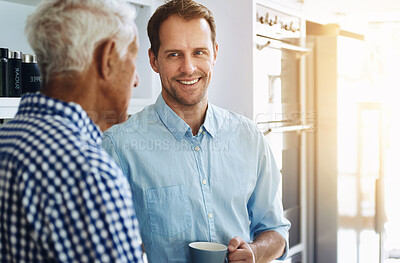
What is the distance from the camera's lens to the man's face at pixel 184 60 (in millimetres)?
1218

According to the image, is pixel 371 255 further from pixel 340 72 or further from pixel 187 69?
pixel 187 69

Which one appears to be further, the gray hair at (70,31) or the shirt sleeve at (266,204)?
the shirt sleeve at (266,204)

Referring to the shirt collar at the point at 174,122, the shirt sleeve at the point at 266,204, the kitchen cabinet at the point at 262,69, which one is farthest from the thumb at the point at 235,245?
the kitchen cabinet at the point at 262,69

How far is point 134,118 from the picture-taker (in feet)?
4.04

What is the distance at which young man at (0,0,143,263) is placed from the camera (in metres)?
0.56

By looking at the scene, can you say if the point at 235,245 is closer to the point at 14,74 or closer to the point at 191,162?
the point at 191,162

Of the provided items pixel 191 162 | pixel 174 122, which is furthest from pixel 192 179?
pixel 174 122

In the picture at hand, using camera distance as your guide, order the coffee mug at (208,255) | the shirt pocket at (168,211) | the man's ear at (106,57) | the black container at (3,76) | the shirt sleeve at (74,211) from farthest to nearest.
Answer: the black container at (3,76) → the shirt pocket at (168,211) → the coffee mug at (208,255) → the man's ear at (106,57) → the shirt sleeve at (74,211)

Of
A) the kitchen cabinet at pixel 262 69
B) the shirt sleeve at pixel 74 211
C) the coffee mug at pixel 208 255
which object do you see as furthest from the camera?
the kitchen cabinet at pixel 262 69

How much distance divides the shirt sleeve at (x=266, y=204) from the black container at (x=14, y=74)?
2.50 ft

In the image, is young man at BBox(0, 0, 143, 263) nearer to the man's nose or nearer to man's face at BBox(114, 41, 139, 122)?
man's face at BBox(114, 41, 139, 122)

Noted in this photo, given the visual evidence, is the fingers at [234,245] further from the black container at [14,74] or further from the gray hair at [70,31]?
the black container at [14,74]

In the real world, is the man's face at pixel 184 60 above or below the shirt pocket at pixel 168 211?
above

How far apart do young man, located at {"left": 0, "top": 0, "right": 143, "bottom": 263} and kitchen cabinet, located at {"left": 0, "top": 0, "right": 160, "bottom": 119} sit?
2.05 ft
